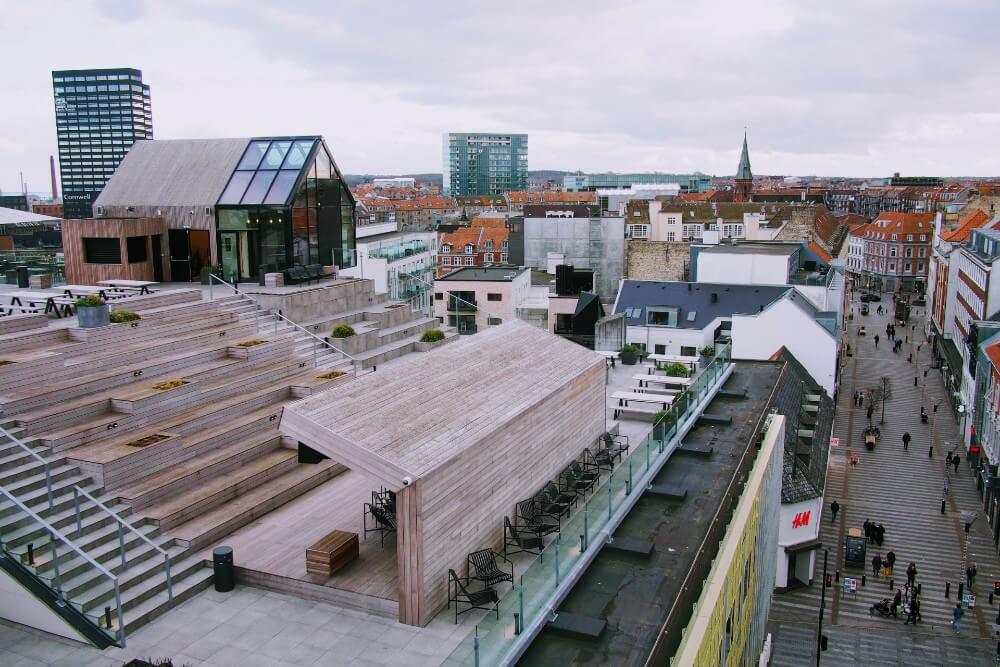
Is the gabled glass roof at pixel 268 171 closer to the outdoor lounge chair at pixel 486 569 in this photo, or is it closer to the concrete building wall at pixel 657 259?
the outdoor lounge chair at pixel 486 569

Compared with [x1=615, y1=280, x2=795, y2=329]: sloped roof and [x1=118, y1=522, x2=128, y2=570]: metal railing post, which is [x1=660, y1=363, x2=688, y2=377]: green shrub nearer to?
[x1=615, y1=280, x2=795, y2=329]: sloped roof

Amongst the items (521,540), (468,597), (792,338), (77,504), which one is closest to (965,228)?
(792,338)

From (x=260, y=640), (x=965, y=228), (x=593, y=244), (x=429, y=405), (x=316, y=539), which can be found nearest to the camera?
(x=260, y=640)

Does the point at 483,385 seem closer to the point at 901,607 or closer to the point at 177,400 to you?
the point at 177,400

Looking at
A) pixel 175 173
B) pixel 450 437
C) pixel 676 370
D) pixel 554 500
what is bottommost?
pixel 676 370

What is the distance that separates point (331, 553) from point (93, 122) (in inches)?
6529

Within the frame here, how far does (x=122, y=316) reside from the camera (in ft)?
60.4

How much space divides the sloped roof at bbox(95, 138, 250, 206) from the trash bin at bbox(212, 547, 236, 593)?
16.5 meters

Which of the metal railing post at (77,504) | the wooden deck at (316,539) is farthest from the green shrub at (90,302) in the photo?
the wooden deck at (316,539)

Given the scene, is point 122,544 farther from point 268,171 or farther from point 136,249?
point 268,171

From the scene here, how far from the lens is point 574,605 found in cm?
1215

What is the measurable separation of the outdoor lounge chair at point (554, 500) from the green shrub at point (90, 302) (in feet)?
35.2

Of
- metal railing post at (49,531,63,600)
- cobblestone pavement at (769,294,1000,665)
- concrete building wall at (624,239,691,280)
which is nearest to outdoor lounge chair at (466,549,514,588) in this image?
metal railing post at (49,531,63,600)

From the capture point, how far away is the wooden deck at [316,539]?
500 inches
